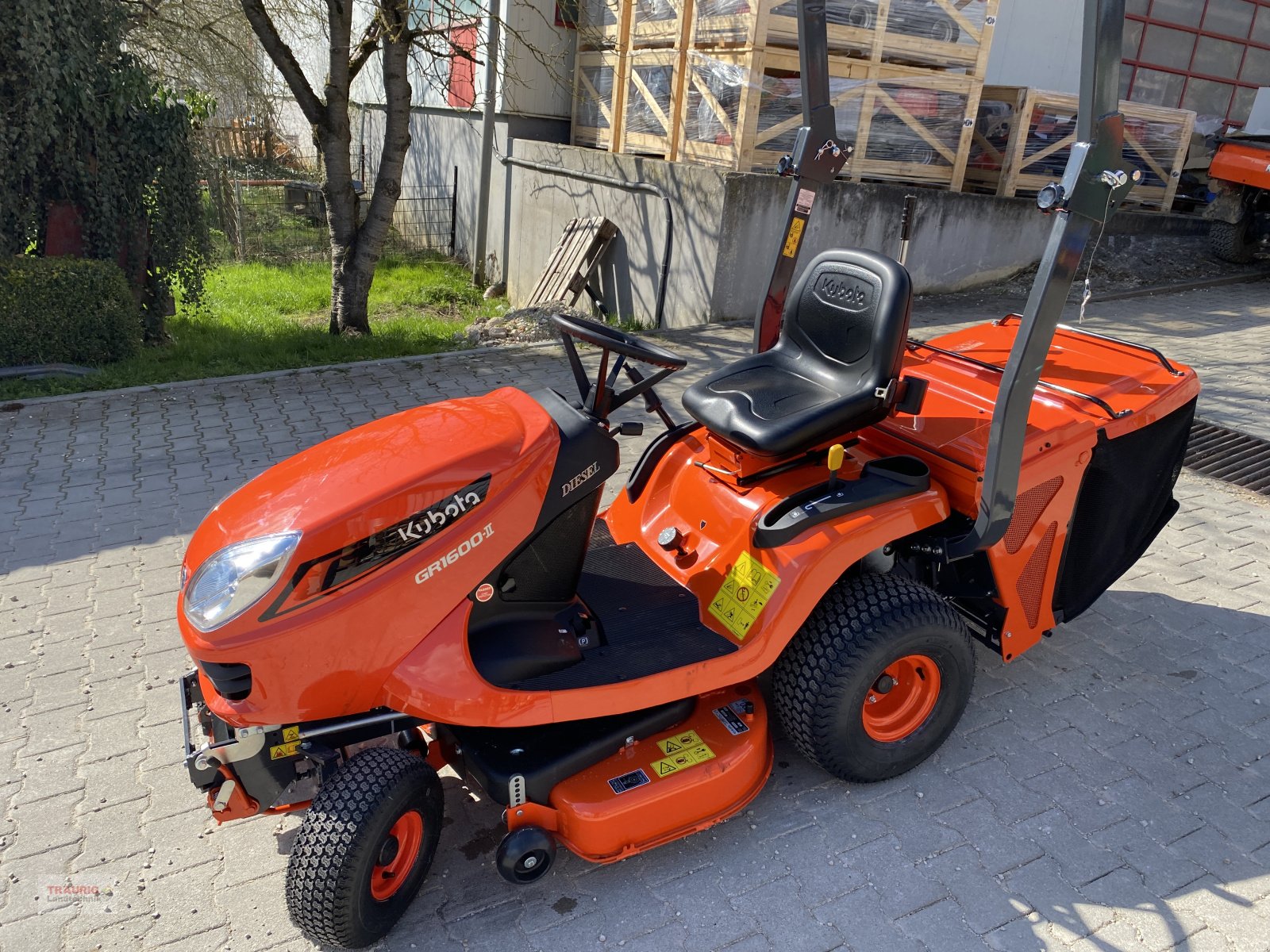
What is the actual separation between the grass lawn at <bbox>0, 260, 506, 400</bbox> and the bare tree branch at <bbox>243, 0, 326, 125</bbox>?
6.23 feet

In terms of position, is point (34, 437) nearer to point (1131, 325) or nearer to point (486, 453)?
point (486, 453)

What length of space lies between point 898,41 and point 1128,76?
5.63m

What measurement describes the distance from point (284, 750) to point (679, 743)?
1.11 m

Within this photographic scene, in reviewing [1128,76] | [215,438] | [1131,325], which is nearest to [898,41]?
[1131,325]

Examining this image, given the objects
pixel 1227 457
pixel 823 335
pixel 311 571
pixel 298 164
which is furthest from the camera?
pixel 298 164

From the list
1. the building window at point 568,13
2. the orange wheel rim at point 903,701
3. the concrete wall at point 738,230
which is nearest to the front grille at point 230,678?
the orange wheel rim at point 903,701

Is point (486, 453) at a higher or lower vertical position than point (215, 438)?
higher

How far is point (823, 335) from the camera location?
3.38 meters

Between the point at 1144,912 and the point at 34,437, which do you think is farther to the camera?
the point at 34,437

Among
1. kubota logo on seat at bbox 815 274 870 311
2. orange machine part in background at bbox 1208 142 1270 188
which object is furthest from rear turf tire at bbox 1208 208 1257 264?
kubota logo on seat at bbox 815 274 870 311

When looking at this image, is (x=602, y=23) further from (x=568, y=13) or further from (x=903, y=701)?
(x=903, y=701)

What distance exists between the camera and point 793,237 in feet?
12.7

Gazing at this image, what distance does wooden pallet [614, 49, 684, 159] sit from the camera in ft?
29.2

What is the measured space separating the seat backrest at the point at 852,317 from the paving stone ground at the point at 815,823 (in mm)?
1342
